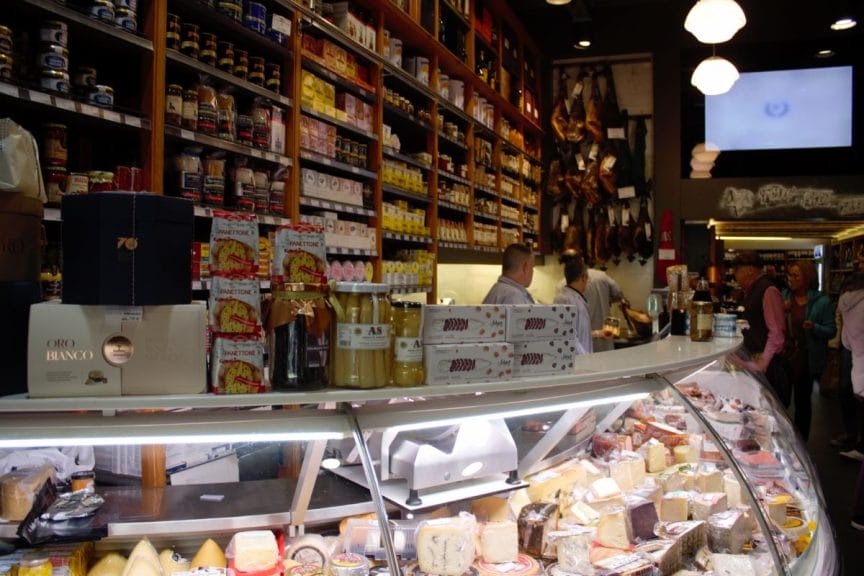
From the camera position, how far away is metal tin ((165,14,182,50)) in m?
3.29

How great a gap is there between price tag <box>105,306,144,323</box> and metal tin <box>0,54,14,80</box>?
1553 mm

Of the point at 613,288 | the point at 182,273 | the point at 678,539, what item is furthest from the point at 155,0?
the point at 613,288

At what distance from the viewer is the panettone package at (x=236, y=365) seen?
1545 mm

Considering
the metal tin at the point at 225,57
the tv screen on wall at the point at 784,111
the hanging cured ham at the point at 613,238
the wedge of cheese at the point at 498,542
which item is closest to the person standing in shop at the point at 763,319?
the hanging cured ham at the point at 613,238

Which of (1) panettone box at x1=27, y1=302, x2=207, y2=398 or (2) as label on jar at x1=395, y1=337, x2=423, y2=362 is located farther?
(2) as label on jar at x1=395, y1=337, x2=423, y2=362

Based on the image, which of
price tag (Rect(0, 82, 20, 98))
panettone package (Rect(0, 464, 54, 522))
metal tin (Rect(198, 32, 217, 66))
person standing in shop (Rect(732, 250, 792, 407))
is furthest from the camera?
person standing in shop (Rect(732, 250, 792, 407))

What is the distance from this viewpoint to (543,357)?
6.40 ft

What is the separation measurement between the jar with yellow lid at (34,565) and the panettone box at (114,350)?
0.66 metres

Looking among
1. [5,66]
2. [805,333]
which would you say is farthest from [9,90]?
[805,333]

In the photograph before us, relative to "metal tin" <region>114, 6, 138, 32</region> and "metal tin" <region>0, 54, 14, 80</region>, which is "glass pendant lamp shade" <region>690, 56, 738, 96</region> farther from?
"metal tin" <region>0, 54, 14, 80</region>

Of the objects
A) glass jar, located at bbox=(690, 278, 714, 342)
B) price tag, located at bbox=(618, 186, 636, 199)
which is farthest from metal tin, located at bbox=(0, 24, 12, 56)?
price tag, located at bbox=(618, 186, 636, 199)

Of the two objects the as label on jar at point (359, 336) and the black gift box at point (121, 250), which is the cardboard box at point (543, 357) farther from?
the black gift box at point (121, 250)

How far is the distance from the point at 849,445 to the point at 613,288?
2775mm

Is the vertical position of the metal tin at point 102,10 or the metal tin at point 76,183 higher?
the metal tin at point 102,10
